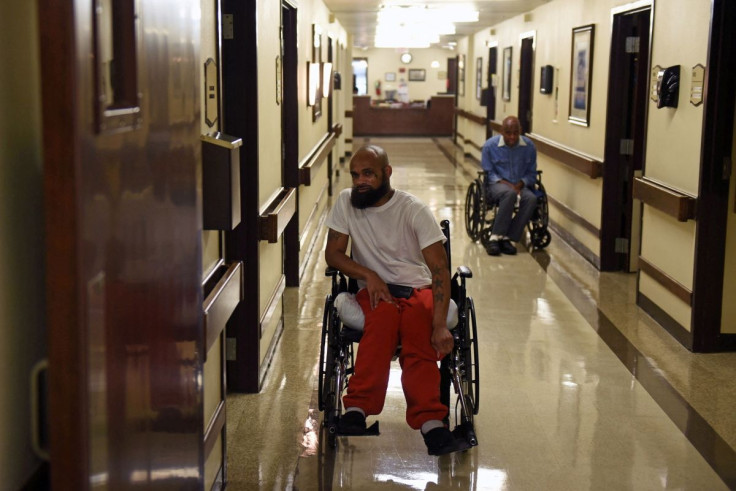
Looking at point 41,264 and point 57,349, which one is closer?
point 57,349

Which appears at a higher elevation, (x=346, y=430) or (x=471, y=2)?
(x=471, y=2)

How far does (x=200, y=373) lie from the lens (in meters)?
2.33

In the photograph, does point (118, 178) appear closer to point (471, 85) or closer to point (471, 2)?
point (471, 2)

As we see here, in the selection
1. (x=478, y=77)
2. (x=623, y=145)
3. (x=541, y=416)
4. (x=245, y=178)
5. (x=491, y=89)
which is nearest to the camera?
(x=541, y=416)

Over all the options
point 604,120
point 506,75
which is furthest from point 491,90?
point 604,120

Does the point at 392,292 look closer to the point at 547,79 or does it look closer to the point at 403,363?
the point at 403,363

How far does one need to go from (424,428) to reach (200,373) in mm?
1253

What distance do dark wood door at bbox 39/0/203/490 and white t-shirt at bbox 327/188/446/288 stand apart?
1.43 metres

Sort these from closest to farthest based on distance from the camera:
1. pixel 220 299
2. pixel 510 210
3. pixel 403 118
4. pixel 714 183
Result: pixel 220 299
pixel 714 183
pixel 510 210
pixel 403 118

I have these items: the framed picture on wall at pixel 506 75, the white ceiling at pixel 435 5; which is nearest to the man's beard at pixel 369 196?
the white ceiling at pixel 435 5

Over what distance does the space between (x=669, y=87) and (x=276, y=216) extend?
2536 millimetres

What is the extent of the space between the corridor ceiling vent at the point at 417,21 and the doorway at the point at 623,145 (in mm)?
3811

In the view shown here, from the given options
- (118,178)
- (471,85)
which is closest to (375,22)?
(471,85)

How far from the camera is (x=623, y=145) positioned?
A: 702cm
